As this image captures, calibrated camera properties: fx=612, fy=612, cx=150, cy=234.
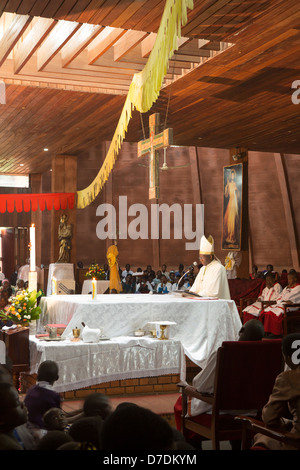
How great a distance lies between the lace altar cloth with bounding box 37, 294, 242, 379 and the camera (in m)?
6.72

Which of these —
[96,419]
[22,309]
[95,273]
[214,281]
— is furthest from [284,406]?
[95,273]

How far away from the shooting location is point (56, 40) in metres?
8.66

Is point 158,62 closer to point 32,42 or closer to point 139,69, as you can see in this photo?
point 32,42

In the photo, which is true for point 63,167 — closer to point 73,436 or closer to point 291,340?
point 291,340

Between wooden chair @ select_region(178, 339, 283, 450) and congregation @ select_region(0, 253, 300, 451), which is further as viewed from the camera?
wooden chair @ select_region(178, 339, 283, 450)

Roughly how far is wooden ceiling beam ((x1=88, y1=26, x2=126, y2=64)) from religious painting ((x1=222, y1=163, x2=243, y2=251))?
5842mm

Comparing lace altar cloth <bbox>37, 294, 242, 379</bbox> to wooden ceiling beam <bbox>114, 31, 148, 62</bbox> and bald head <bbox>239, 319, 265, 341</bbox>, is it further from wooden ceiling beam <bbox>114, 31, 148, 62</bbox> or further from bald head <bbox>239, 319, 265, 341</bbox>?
wooden ceiling beam <bbox>114, 31, 148, 62</bbox>

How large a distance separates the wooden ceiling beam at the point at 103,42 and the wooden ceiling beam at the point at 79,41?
0.32m

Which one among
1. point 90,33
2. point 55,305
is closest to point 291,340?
point 55,305

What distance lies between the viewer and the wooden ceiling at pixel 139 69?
693 centimetres

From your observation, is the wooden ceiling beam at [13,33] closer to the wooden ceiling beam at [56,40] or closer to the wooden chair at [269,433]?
the wooden ceiling beam at [56,40]

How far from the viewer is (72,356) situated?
6.14 metres

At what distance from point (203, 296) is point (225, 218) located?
24.9ft

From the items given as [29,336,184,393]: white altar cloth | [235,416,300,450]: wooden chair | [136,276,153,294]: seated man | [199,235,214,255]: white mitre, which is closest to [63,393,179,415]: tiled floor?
[29,336,184,393]: white altar cloth
